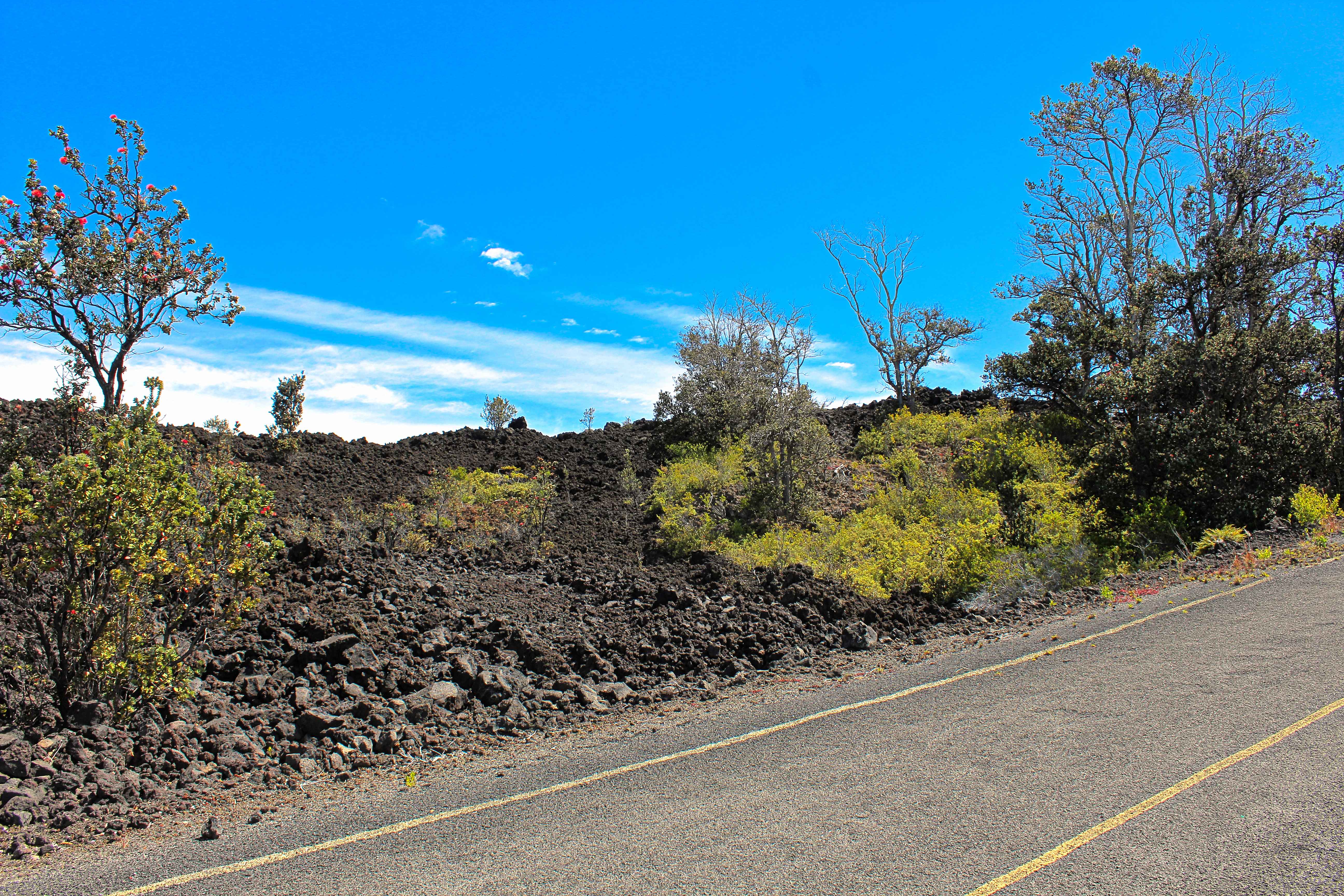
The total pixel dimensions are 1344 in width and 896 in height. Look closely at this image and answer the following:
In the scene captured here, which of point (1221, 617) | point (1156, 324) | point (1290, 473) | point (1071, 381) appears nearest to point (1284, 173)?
point (1156, 324)

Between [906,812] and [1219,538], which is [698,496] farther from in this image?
[906,812]

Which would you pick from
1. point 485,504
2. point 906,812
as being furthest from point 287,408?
point 906,812

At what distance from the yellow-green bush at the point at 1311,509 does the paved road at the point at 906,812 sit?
7160mm

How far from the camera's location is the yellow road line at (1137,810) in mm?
3613

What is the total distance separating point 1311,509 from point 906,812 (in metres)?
11.8

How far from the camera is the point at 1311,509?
1195 centimetres

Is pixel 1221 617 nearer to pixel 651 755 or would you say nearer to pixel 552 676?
pixel 651 755

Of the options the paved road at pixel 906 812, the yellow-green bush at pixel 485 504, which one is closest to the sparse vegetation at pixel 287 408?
the yellow-green bush at pixel 485 504

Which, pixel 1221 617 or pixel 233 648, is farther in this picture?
pixel 1221 617

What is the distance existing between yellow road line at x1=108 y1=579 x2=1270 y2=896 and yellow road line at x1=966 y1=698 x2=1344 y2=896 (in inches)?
86.5

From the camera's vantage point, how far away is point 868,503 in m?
15.6

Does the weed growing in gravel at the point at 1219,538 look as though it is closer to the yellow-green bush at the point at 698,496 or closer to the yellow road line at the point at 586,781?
the yellow road line at the point at 586,781

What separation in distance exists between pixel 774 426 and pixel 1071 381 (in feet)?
25.1

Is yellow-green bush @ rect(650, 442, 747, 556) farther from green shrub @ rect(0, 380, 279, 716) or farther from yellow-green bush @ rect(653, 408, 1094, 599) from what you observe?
green shrub @ rect(0, 380, 279, 716)
